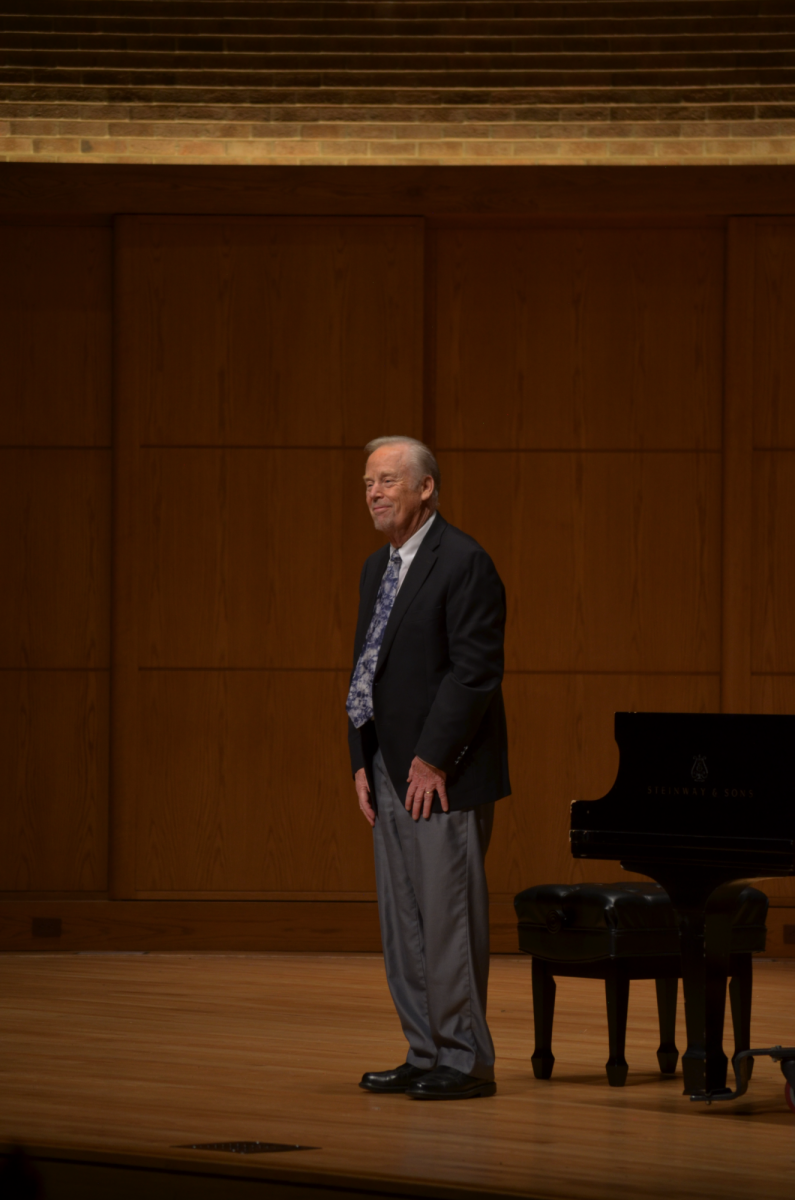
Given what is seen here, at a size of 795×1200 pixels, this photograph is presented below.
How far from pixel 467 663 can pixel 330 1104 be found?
0.94 meters

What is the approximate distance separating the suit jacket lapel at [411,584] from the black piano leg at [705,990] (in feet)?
2.72

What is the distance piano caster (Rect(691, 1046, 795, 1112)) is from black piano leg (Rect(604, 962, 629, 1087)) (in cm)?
28

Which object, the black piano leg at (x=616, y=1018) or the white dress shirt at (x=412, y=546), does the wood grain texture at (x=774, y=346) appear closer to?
the white dress shirt at (x=412, y=546)

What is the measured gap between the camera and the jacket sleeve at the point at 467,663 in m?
3.19

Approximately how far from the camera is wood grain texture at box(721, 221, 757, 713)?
19.0 feet

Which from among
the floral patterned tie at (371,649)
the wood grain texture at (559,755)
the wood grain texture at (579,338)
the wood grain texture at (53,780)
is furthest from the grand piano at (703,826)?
the wood grain texture at (53,780)

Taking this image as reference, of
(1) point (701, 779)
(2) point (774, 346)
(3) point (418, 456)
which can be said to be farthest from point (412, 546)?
(2) point (774, 346)

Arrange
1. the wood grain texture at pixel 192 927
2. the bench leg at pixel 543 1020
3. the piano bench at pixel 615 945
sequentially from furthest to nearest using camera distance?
1. the wood grain texture at pixel 192 927
2. the bench leg at pixel 543 1020
3. the piano bench at pixel 615 945

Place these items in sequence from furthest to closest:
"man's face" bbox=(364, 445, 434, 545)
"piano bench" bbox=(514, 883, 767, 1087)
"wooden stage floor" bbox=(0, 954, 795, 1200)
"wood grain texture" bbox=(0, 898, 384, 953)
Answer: "wood grain texture" bbox=(0, 898, 384, 953) → "piano bench" bbox=(514, 883, 767, 1087) → "man's face" bbox=(364, 445, 434, 545) → "wooden stage floor" bbox=(0, 954, 795, 1200)

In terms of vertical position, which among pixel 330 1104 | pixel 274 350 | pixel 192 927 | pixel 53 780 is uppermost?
pixel 274 350

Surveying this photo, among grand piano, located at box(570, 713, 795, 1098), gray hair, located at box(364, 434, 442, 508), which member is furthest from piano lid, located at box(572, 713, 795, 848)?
→ gray hair, located at box(364, 434, 442, 508)

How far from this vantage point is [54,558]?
5922 mm

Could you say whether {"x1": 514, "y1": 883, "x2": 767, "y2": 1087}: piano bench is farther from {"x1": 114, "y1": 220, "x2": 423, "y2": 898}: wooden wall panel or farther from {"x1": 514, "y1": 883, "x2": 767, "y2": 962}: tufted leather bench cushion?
{"x1": 114, "y1": 220, "x2": 423, "y2": 898}: wooden wall panel

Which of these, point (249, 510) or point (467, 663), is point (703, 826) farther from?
point (249, 510)
